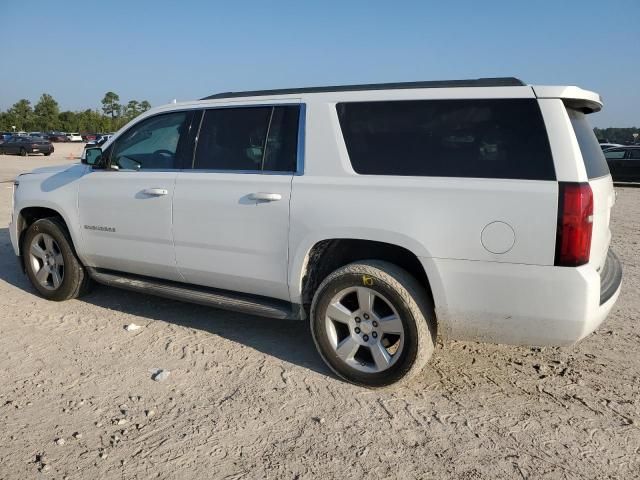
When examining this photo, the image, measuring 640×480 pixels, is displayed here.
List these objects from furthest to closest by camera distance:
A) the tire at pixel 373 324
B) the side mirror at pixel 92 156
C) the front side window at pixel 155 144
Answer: the side mirror at pixel 92 156
the front side window at pixel 155 144
the tire at pixel 373 324

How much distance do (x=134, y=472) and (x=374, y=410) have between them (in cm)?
137

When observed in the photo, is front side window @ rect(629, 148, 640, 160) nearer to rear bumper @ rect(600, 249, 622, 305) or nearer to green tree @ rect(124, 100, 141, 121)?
rear bumper @ rect(600, 249, 622, 305)

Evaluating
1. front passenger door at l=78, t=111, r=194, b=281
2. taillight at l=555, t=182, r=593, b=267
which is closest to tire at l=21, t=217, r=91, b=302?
front passenger door at l=78, t=111, r=194, b=281

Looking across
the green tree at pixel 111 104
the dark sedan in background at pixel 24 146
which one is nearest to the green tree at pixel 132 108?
the green tree at pixel 111 104

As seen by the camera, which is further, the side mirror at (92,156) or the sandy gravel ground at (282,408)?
the side mirror at (92,156)

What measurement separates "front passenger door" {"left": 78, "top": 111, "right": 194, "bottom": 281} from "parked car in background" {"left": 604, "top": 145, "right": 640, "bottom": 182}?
17.4m

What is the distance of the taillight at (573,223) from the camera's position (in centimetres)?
282

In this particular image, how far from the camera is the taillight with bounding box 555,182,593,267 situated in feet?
9.27

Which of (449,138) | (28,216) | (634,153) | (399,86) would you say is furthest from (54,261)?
(634,153)

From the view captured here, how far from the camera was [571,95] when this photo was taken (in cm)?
297

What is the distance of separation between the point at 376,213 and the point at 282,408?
1315 millimetres

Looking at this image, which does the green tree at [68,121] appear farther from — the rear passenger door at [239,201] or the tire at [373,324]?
the tire at [373,324]

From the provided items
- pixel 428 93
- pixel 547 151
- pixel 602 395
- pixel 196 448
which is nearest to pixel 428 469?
pixel 196 448

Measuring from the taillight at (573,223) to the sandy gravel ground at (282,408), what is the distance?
976 millimetres
